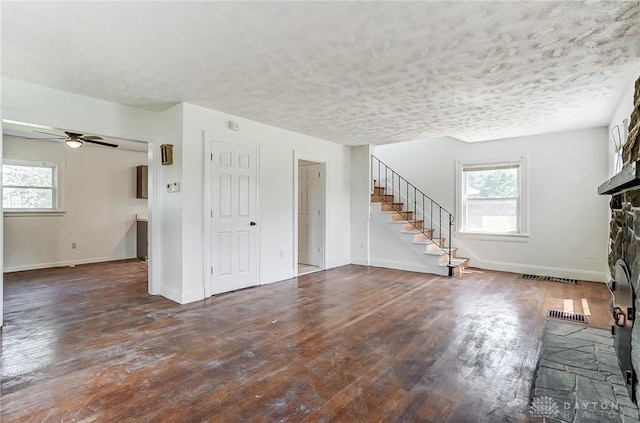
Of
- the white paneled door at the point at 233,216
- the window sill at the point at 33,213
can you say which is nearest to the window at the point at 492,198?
the white paneled door at the point at 233,216

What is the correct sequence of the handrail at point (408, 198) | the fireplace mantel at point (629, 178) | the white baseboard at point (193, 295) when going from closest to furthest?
the fireplace mantel at point (629, 178) → the white baseboard at point (193, 295) → the handrail at point (408, 198)

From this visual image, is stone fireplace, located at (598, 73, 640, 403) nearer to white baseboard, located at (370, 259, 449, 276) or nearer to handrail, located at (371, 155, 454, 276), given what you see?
white baseboard, located at (370, 259, 449, 276)

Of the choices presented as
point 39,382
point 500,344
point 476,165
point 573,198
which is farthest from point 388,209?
point 39,382

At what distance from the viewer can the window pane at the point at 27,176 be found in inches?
239

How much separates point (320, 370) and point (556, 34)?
305cm

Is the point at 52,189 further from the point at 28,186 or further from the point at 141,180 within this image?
the point at 141,180

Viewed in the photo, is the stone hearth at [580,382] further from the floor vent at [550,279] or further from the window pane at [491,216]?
the window pane at [491,216]

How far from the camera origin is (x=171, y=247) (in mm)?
4219

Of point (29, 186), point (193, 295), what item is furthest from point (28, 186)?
point (193, 295)

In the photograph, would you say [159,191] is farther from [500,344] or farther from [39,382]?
[500,344]

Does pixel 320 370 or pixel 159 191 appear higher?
pixel 159 191

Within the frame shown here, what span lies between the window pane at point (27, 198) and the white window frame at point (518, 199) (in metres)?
8.29

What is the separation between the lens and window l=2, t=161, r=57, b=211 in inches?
239

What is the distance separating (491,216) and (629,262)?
4319 mm
